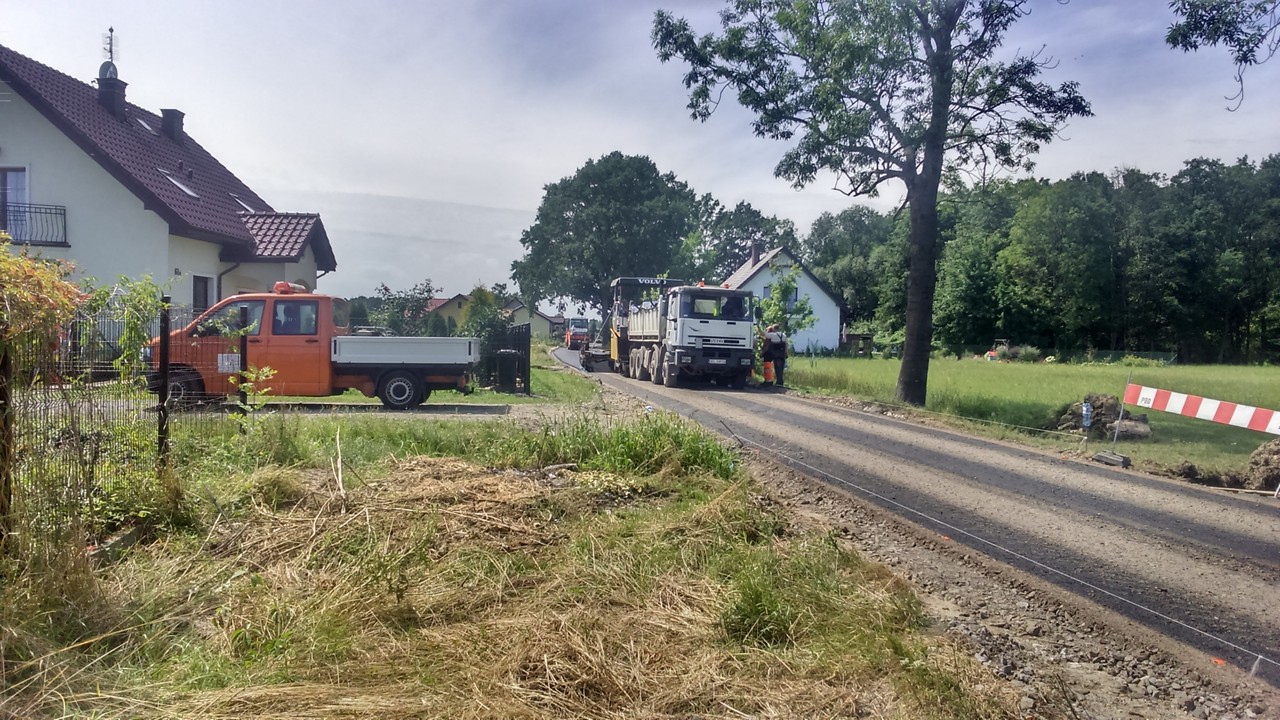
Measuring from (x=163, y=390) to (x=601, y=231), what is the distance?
58.5m

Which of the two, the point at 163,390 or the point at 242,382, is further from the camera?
the point at 242,382

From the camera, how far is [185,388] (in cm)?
960

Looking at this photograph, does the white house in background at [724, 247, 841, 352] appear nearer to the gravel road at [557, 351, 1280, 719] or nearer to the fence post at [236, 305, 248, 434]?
the gravel road at [557, 351, 1280, 719]

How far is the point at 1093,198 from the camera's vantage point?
5541 cm

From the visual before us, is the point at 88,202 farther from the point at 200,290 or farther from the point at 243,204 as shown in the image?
the point at 243,204

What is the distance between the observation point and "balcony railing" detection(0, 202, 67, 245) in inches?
760

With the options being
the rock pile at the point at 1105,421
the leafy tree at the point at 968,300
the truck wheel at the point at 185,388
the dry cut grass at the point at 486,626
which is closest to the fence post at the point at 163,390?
the truck wheel at the point at 185,388

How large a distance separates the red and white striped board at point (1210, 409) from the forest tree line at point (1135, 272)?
41908 mm

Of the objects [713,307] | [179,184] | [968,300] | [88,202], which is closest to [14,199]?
[88,202]

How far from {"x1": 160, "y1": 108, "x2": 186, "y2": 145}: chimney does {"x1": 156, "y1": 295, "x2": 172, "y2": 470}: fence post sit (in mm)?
21512

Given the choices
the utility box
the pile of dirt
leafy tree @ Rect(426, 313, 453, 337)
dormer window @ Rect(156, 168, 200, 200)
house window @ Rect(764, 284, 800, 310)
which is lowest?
the pile of dirt

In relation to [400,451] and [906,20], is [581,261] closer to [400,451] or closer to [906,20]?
[906,20]

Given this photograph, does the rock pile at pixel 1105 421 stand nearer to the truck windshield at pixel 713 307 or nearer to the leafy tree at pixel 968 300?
the truck windshield at pixel 713 307

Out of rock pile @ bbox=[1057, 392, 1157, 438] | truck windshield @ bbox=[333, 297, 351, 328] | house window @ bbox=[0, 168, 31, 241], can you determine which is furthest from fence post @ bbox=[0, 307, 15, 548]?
house window @ bbox=[0, 168, 31, 241]
